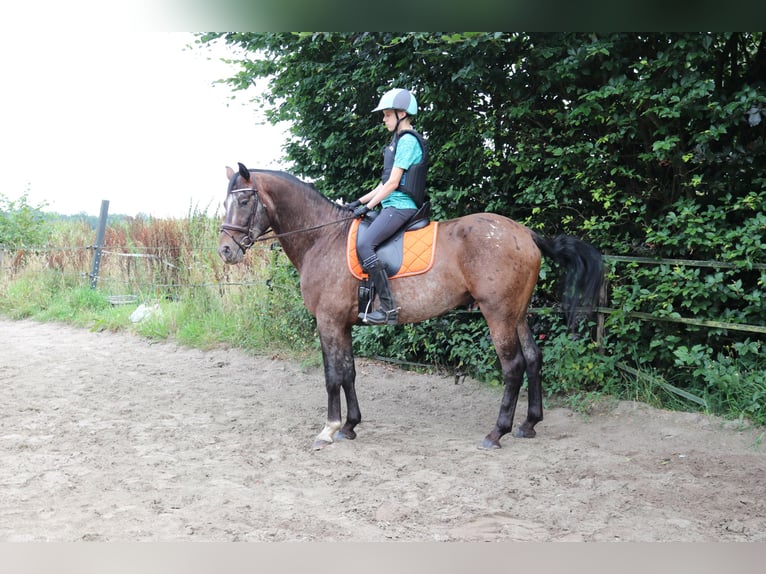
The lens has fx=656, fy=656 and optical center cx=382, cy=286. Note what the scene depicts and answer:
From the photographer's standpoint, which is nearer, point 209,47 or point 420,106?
point 420,106

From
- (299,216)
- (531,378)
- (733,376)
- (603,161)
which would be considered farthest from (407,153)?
(733,376)

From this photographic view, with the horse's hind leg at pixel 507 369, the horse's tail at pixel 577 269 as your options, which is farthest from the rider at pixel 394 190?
the horse's tail at pixel 577 269

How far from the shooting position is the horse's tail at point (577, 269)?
4.99 m

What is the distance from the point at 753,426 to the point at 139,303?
10.1 metres

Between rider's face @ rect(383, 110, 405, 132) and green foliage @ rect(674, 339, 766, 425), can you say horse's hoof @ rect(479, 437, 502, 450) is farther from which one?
rider's face @ rect(383, 110, 405, 132)

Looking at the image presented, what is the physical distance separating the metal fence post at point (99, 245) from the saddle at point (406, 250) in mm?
9903

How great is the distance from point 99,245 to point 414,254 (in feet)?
34.4

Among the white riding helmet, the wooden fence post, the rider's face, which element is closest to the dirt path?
the wooden fence post

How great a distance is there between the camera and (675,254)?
557cm

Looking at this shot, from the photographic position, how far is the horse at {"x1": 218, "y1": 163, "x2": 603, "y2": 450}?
4852 mm

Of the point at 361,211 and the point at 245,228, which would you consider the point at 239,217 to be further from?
the point at 361,211

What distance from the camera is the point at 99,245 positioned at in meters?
13.5

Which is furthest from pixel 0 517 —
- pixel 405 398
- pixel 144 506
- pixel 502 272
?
pixel 405 398

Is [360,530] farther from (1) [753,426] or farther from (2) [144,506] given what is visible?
(1) [753,426]
